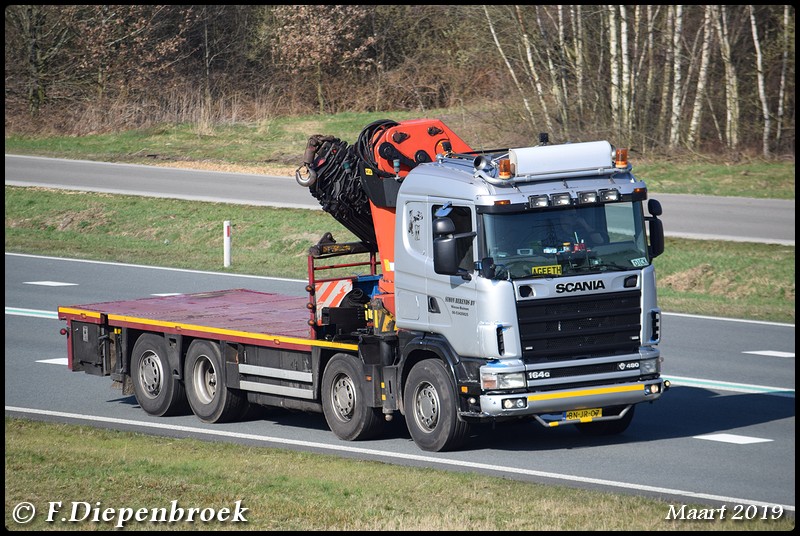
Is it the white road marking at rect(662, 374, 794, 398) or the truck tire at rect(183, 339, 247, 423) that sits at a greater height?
the truck tire at rect(183, 339, 247, 423)

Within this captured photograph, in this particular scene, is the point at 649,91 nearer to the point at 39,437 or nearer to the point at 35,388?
the point at 35,388

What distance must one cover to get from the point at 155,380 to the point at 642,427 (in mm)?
5961

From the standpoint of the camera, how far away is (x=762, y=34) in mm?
37094

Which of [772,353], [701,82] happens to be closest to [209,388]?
[772,353]

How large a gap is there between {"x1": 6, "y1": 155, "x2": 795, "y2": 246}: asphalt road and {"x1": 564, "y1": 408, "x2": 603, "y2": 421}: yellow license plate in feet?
48.2

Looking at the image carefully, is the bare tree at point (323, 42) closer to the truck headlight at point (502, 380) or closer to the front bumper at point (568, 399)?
the front bumper at point (568, 399)

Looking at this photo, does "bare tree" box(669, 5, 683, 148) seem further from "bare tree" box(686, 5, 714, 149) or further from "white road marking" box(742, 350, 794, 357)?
"white road marking" box(742, 350, 794, 357)

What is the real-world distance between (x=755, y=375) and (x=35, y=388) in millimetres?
9622

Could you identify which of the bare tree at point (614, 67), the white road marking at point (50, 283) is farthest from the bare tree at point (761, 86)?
the white road marking at point (50, 283)

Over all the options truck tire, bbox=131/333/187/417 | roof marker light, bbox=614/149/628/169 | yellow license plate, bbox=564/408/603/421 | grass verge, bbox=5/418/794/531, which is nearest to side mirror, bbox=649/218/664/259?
roof marker light, bbox=614/149/628/169

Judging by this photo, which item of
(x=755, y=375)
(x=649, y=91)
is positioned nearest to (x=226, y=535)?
(x=755, y=375)

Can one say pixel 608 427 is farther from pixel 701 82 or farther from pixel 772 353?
pixel 701 82

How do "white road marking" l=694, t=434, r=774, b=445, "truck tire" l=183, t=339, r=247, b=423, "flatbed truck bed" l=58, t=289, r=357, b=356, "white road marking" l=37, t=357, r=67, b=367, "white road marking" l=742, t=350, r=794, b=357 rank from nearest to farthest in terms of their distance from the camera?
"white road marking" l=694, t=434, r=774, b=445 < "flatbed truck bed" l=58, t=289, r=357, b=356 < "truck tire" l=183, t=339, r=247, b=423 < "white road marking" l=37, t=357, r=67, b=367 < "white road marking" l=742, t=350, r=794, b=357

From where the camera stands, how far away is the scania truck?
12.2 metres
